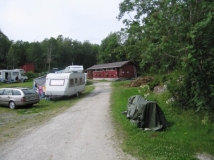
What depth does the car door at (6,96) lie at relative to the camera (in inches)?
708

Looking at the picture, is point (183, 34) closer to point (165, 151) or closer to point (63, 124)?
point (165, 151)

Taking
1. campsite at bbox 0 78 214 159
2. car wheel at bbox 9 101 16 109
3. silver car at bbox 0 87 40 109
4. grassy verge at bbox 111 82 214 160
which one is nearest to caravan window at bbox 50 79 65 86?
silver car at bbox 0 87 40 109

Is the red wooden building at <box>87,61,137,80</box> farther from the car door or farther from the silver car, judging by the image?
the car door

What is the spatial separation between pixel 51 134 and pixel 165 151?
4569 mm

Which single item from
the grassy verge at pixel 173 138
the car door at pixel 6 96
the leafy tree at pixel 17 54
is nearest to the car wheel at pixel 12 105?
the car door at pixel 6 96

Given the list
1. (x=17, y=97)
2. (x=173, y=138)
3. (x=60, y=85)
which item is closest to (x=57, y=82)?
(x=60, y=85)

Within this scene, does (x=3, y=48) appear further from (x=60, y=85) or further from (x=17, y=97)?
(x=17, y=97)

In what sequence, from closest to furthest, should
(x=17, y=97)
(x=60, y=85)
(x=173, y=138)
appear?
(x=173, y=138) → (x=17, y=97) → (x=60, y=85)

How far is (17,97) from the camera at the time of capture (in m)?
17.5

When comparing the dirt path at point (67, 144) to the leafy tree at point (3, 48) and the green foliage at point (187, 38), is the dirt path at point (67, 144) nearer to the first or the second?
the green foliage at point (187, 38)

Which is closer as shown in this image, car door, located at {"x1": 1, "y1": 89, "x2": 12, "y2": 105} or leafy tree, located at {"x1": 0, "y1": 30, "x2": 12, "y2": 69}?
car door, located at {"x1": 1, "y1": 89, "x2": 12, "y2": 105}

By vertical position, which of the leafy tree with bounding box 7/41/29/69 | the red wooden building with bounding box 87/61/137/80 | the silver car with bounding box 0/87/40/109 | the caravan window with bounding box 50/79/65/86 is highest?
the leafy tree with bounding box 7/41/29/69

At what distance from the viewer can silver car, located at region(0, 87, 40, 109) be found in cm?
1736

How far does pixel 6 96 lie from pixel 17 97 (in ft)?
4.20
